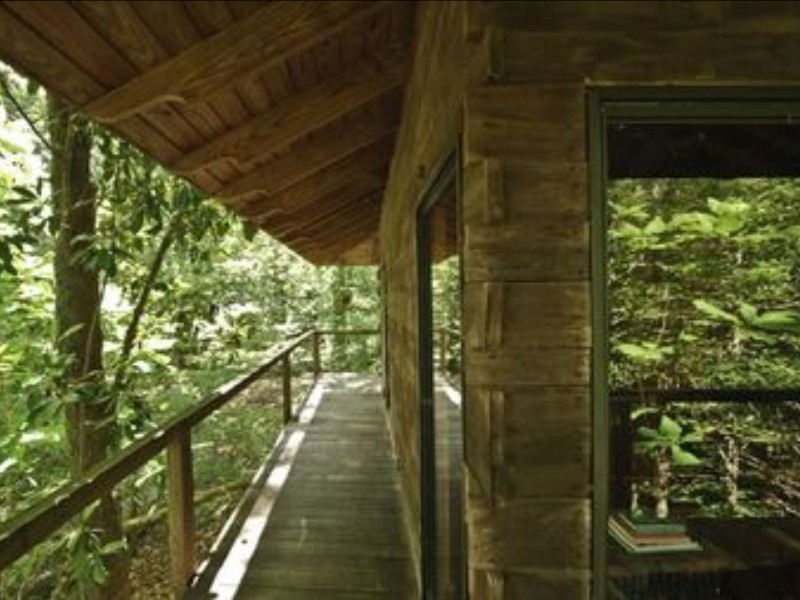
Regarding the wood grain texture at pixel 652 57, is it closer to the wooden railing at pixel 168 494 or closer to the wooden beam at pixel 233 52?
the wooden beam at pixel 233 52

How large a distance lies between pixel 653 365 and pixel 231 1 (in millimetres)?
3085

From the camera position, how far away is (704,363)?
3990 millimetres

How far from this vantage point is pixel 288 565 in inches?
166

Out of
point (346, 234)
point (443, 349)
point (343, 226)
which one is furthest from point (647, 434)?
point (346, 234)

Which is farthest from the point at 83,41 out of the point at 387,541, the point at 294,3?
the point at 387,541

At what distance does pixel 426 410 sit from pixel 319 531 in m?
1.86

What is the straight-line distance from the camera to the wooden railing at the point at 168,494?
1.80 metres

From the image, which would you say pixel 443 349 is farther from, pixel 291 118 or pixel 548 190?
pixel 548 190

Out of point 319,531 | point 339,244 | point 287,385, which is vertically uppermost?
point 339,244

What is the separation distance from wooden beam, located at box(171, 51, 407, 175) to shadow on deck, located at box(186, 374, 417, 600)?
229 cm

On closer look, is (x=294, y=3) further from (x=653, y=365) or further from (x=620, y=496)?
(x=653, y=365)

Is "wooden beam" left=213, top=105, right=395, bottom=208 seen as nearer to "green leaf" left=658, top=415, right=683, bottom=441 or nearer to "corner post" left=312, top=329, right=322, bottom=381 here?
"green leaf" left=658, top=415, right=683, bottom=441

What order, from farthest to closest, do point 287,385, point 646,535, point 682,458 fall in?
point 287,385, point 682,458, point 646,535

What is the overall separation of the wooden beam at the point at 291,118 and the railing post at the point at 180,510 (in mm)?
1362
